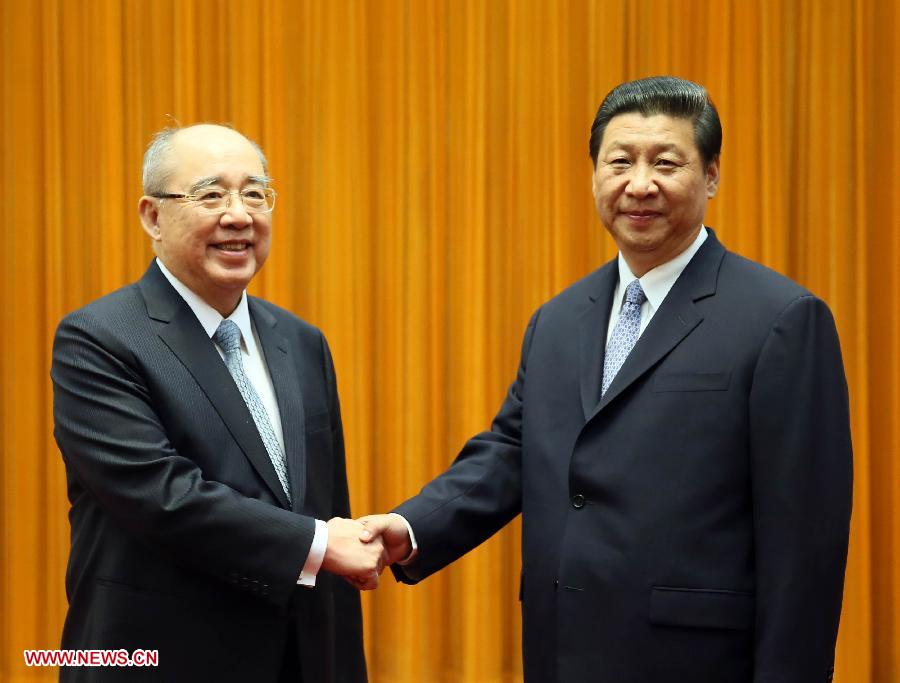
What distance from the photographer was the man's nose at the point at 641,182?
188 cm

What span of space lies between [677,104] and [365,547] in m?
1.09

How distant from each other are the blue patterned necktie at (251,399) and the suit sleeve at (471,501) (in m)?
0.33

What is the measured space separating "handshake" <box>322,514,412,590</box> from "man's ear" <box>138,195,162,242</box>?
0.71 m

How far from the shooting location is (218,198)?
2039 mm

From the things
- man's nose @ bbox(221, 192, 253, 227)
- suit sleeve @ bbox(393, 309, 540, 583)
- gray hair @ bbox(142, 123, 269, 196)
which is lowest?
suit sleeve @ bbox(393, 309, 540, 583)

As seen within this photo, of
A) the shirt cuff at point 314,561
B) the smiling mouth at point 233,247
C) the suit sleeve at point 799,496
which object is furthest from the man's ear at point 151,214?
the suit sleeve at point 799,496

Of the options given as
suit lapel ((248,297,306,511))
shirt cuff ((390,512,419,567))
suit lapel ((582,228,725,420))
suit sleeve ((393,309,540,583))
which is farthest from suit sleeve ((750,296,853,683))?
suit lapel ((248,297,306,511))

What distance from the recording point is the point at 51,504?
342 cm

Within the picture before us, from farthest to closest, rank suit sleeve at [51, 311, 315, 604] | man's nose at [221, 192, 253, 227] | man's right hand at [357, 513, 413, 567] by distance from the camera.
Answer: man's right hand at [357, 513, 413, 567]
man's nose at [221, 192, 253, 227]
suit sleeve at [51, 311, 315, 604]

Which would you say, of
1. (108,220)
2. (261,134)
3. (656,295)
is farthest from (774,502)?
(108,220)

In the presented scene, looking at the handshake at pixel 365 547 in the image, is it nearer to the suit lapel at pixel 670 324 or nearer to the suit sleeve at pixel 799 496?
the suit lapel at pixel 670 324

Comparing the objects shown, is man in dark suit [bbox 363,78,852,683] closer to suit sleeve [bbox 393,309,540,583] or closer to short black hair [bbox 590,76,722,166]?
short black hair [bbox 590,76,722,166]

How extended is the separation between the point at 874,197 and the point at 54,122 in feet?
9.09

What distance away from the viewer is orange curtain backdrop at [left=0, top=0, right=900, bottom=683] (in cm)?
327
